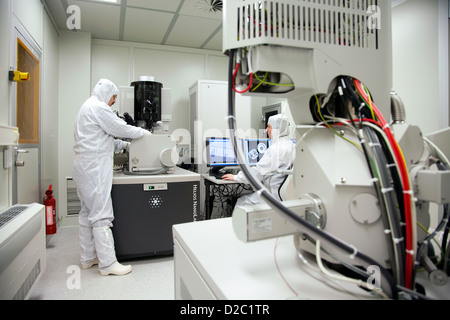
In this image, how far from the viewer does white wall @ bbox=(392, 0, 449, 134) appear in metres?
1.65

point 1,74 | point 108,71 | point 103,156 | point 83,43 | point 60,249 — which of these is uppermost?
point 83,43

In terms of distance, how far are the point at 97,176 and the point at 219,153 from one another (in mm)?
1298

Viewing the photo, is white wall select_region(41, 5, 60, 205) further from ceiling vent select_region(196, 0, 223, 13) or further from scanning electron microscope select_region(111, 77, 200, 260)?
ceiling vent select_region(196, 0, 223, 13)

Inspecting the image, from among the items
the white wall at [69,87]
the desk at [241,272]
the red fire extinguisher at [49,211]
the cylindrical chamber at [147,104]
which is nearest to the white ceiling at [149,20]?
the white wall at [69,87]

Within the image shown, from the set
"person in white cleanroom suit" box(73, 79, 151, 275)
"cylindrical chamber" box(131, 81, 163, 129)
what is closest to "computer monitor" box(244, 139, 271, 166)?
"cylindrical chamber" box(131, 81, 163, 129)

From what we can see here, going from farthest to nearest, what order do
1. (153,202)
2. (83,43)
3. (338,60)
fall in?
(83,43) < (153,202) < (338,60)

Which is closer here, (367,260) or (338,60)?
(367,260)

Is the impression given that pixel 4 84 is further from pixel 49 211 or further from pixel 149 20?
pixel 149 20

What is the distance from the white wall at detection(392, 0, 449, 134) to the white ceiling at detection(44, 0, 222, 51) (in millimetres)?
1704

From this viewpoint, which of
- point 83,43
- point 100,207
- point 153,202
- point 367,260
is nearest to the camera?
point 367,260
